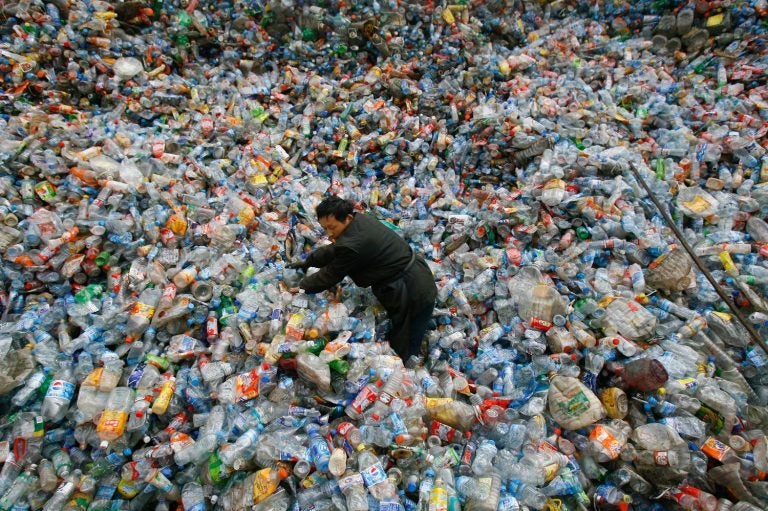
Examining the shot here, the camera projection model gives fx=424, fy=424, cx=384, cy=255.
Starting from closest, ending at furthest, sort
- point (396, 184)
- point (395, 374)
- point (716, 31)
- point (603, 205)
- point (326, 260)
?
point (395, 374) < point (326, 260) < point (603, 205) < point (396, 184) < point (716, 31)

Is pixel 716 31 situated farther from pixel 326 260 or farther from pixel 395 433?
pixel 395 433

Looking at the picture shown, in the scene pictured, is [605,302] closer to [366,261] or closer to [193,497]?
[366,261]

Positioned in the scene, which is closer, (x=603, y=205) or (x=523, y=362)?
(x=523, y=362)

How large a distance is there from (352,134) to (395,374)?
3.74 meters

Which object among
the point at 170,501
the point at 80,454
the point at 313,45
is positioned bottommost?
the point at 170,501

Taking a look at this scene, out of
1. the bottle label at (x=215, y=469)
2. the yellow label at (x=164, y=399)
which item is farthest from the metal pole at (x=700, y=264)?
the yellow label at (x=164, y=399)

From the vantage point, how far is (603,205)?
445 centimetres

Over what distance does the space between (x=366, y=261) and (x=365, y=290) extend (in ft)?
2.29

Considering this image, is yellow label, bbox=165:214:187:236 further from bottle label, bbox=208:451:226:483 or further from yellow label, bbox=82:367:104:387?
bottle label, bbox=208:451:226:483

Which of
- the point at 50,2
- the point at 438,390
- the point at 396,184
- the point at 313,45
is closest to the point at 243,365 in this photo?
the point at 438,390

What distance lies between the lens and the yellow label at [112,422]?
2822mm

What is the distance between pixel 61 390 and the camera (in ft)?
9.71

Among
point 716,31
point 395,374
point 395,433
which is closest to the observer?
point 395,433

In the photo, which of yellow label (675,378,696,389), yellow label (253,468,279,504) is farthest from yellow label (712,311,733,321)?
yellow label (253,468,279,504)
